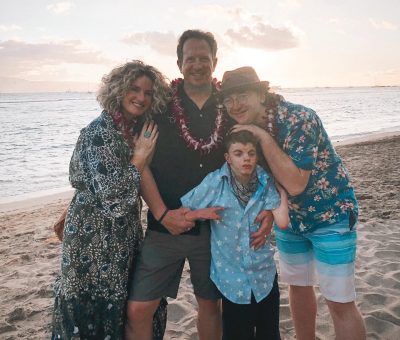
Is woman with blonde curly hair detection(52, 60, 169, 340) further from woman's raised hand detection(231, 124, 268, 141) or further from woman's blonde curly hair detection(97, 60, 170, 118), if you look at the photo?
woman's raised hand detection(231, 124, 268, 141)

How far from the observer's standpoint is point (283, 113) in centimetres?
275

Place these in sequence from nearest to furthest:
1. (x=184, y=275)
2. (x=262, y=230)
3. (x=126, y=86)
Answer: (x=262, y=230) → (x=126, y=86) → (x=184, y=275)

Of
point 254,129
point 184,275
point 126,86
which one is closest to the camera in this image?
point 254,129

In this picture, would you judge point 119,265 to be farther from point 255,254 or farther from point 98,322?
point 255,254

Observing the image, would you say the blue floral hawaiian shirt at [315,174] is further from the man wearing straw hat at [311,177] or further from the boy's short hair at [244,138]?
the boy's short hair at [244,138]

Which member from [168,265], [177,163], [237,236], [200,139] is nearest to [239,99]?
[200,139]

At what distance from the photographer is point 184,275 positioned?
554 cm

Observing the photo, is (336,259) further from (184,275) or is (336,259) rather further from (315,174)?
(184,275)


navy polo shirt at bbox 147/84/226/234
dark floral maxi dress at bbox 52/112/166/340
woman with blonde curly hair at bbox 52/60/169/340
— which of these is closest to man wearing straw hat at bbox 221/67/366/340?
navy polo shirt at bbox 147/84/226/234

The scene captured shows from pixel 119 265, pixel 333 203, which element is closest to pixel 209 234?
pixel 119 265

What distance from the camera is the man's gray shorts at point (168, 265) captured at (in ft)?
9.98

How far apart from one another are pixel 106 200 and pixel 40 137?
23271mm

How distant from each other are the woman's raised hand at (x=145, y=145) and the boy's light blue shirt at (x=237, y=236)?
1.40 ft

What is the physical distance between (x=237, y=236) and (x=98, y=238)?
40.9 inches
